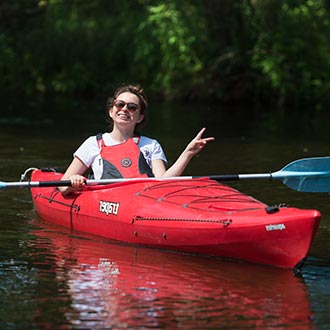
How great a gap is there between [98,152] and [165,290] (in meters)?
2.02

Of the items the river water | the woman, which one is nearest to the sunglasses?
the woman

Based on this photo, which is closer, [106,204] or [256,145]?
[106,204]

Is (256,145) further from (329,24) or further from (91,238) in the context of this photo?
(329,24)

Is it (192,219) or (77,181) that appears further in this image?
(77,181)

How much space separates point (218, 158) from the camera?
40.5 feet

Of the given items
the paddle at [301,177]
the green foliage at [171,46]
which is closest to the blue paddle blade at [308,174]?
the paddle at [301,177]

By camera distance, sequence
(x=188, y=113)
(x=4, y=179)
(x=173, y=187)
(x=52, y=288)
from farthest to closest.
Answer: (x=188, y=113)
(x=4, y=179)
(x=173, y=187)
(x=52, y=288)

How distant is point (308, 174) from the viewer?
7625mm

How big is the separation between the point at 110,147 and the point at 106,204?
49 centimetres

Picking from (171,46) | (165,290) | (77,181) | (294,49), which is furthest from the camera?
(171,46)

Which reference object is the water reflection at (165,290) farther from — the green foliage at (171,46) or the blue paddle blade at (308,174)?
the green foliage at (171,46)

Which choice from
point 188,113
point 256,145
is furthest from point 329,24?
point 256,145

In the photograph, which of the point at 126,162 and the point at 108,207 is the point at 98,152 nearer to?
the point at 126,162

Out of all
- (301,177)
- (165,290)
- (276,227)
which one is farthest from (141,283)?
(301,177)
